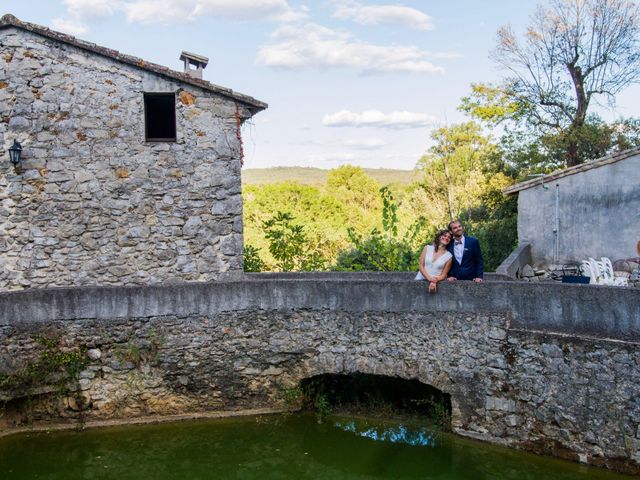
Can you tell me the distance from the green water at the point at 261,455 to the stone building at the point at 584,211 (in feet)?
21.1

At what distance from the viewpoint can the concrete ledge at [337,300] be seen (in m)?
7.00

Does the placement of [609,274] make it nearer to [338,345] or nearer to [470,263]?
[470,263]

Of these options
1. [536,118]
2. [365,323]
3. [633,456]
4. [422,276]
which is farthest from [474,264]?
[536,118]

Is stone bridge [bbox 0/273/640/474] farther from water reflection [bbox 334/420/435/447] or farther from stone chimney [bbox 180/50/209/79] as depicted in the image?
stone chimney [bbox 180/50/209/79]

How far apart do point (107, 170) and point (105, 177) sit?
0.12 meters

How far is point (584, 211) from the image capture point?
12.5 metres

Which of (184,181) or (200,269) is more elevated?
(184,181)

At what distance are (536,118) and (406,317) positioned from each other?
17.7 metres

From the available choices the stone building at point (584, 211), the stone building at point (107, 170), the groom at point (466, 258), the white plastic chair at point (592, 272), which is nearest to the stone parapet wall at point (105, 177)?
the stone building at point (107, 170)

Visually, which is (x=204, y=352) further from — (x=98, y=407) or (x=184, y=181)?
(x=184, y=181)

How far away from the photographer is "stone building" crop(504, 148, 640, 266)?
38.6 ft

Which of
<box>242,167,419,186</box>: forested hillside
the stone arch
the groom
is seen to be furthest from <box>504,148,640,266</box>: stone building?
<box>242,167,419,186</box>: forested hillside

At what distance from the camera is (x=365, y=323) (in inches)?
316

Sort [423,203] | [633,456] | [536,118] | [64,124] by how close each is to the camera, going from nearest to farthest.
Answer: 1. [633,456]
2. [64,124]
3. [536,118]
4. [423,203]
